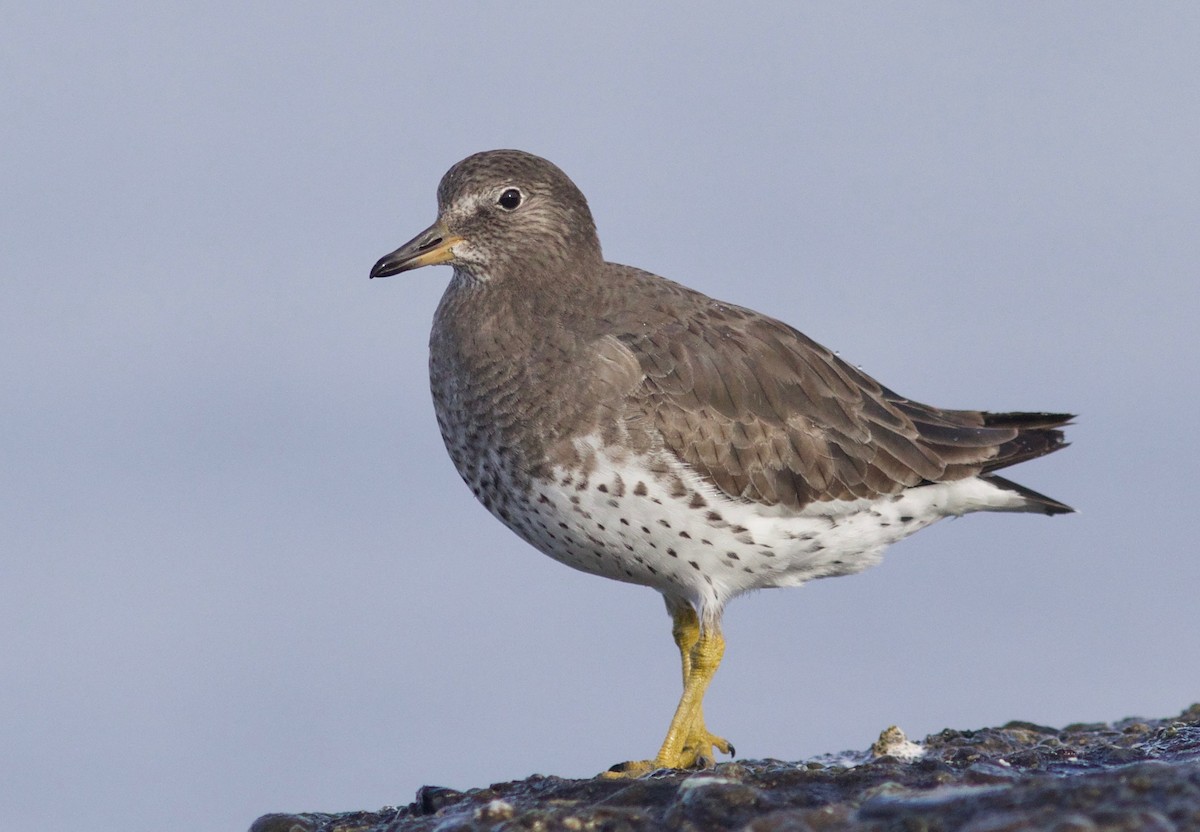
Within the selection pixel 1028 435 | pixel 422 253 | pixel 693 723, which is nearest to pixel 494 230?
pixel 422 253

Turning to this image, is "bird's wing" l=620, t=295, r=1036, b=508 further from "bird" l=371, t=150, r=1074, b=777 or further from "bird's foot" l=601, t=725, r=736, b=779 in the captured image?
"bird's foot" l=601, t=725, r=736, b=779

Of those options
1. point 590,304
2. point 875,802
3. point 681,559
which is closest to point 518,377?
point 590,304

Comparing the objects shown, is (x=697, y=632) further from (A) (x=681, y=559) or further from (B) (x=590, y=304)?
(B) (x=590, y=304)

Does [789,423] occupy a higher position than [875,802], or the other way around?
[789,423]

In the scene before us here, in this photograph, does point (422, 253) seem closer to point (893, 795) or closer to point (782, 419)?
point (782, 419)

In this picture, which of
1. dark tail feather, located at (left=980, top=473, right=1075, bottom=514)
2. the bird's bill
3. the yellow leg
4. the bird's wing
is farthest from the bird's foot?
the bird's bill

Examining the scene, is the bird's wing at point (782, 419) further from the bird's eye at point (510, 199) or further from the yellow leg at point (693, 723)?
the bird's eye at point (510, 199)
